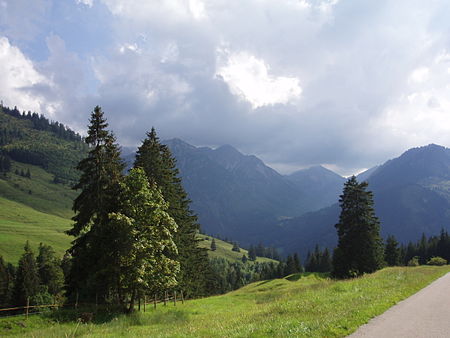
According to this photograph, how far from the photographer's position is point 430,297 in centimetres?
1823

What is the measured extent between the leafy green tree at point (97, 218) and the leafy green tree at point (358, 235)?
Answer: 116 feet

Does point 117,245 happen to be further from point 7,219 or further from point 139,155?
point 7,219

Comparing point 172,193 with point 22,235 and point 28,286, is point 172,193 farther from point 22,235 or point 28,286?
point 22,235

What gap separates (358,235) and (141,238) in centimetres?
3659

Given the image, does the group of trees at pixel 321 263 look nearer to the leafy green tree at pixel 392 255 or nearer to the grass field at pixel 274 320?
the leafy green tree at pixel 392 255

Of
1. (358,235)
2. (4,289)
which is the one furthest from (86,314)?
(4,289)

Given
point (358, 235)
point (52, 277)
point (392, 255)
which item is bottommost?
point (52, 277)

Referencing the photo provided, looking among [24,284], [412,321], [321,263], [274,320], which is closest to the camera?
[412,321]

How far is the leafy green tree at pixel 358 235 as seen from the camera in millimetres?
48750

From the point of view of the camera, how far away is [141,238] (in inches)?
1067

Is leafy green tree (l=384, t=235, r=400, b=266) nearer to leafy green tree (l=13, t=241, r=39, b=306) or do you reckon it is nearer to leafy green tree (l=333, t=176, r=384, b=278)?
leafy green tree (l=333, t=176, r=384, b=278)

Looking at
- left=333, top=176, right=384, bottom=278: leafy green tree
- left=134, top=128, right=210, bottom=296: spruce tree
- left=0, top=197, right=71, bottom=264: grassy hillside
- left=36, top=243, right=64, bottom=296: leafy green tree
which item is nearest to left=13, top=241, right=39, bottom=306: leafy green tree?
left=36, top=243, right=64, bottom=296: leafy green tree

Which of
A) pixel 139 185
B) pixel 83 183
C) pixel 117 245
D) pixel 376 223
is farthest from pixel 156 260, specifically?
pixel 376 223

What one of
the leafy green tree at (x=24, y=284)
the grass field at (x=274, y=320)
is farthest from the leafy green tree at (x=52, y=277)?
the grass field at (x=274, y=320)
